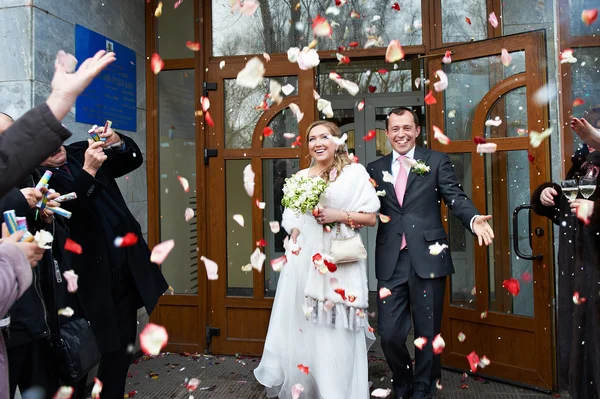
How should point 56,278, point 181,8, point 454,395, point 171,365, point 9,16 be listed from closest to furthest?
point 56,278, point 9,16, point 454,395, point 171,365, point 181,8

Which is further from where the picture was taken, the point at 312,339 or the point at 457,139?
the point at 457,139

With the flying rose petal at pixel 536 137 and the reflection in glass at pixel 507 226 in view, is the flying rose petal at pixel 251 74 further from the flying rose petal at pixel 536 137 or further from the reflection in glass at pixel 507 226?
the flying rose petal at pixel 536 137

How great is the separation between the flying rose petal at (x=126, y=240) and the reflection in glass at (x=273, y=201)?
6.47 feet

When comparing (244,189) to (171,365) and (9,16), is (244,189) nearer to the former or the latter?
(171,365)

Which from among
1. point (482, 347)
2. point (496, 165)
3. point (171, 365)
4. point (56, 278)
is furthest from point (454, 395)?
point (56, 278)

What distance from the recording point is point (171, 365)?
5074 millimetres

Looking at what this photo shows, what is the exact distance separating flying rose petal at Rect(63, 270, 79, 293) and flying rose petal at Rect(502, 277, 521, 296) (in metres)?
3.23

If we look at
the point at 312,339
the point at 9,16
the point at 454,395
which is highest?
the point at 9,16

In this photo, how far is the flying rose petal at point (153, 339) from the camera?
546cm

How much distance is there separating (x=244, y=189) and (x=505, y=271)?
2376 mm

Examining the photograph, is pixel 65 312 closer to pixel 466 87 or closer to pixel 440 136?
pixel 440 136

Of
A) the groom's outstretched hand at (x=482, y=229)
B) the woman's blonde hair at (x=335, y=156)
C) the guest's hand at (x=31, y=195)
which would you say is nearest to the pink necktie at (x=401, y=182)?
the woman's blonde hair at (x=335, y=156)

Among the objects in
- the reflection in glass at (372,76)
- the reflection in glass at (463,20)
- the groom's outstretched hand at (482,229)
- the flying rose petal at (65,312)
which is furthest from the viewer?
the reflection in glass at (372,76)

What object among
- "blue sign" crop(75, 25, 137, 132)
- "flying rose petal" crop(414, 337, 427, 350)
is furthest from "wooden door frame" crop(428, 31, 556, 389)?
"blue sign" crop(75, 25, 137, 132)
